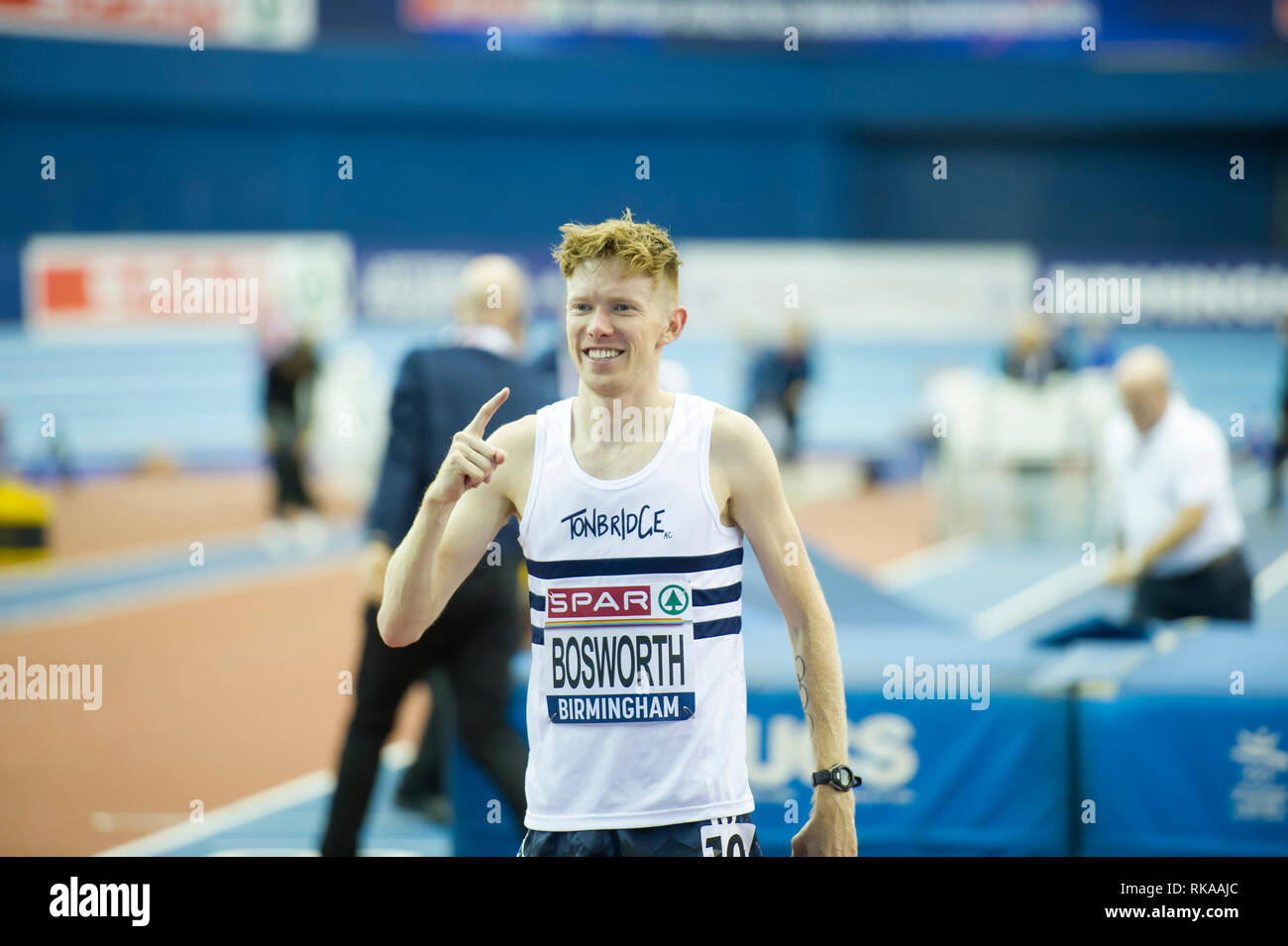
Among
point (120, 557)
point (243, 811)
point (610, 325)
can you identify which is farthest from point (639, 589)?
point (120, 557)

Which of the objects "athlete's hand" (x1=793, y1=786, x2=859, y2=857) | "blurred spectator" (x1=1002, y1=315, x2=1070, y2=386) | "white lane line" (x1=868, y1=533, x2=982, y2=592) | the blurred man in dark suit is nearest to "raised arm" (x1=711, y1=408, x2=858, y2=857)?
"athlete's hand" (x1=793, y1=786, x2=859, y2=857)

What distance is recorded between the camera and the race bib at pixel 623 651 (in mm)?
2938

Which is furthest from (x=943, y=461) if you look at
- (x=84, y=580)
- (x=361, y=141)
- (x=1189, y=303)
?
(x=361, y=141)

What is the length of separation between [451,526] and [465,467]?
31 centimetres

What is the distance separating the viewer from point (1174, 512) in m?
6.59

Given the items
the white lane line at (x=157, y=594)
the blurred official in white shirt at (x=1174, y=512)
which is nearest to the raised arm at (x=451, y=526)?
the blurred official in white shirt at (x=1174, y=512)

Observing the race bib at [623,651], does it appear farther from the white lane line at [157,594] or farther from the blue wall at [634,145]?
the blue wall at [634,145]

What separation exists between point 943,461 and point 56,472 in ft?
33.4

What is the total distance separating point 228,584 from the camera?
38.4 ft

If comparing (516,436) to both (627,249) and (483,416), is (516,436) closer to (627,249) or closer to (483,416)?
(483,416)

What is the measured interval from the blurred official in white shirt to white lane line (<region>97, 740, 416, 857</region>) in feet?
11.9

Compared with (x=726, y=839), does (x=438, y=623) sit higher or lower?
higher
